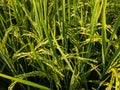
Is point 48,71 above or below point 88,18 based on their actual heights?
below

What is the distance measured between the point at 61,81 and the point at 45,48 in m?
0.15

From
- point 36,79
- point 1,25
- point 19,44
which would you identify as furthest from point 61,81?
point 1,25

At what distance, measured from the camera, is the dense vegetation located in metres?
0.82

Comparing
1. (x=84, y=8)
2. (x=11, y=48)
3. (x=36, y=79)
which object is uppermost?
(x=84, y=8)

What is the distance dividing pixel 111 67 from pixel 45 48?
218 mm

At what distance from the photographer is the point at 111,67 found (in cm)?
82

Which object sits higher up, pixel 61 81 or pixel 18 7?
pixel 18 7

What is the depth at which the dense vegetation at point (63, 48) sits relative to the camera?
2.68ft

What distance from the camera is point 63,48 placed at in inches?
34.9

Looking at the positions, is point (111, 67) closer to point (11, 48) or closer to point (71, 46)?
point (71, 46)

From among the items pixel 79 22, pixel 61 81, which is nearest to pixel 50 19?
pixel 79 22

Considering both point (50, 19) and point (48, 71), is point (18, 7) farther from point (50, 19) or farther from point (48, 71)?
point (48, 71)

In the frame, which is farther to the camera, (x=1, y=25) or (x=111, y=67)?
(x=1, y=25)

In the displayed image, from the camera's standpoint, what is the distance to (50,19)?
96 cm
